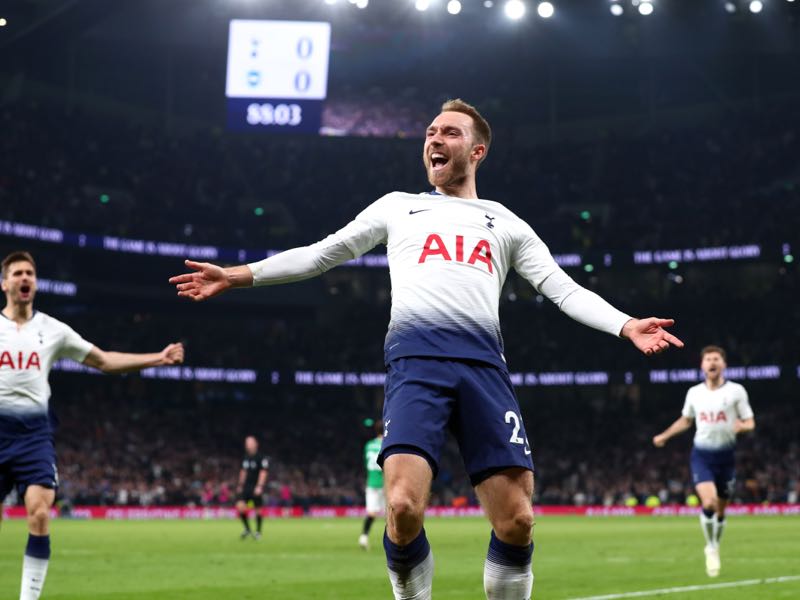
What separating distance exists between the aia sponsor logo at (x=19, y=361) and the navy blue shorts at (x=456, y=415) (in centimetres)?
464

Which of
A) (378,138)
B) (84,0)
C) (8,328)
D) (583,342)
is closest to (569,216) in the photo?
(583,342)

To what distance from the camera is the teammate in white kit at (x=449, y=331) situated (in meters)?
6.06

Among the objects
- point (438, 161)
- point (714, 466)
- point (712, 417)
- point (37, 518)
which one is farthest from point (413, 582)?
point (712, 417)

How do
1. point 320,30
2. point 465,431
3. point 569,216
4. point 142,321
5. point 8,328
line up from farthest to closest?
point 569,216 < point 142,321 < point 320,30 < point 8,328 < point 465,431

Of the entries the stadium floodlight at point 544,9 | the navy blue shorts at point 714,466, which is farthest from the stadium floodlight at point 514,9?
the navy blue shorts at point 714,466

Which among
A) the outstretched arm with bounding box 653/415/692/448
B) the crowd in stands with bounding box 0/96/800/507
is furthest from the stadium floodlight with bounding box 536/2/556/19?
the outstretched arm with bounding box 653/415/692/448

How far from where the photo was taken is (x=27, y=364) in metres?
9.90

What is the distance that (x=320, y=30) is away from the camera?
153 ft

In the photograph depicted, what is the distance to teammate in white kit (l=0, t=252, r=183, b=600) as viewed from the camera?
955cm

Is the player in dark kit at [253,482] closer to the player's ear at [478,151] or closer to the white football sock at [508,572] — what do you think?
the player's ear at [478,151]

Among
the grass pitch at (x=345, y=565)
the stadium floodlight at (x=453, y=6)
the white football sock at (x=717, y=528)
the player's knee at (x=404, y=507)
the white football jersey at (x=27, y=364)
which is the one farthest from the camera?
the stadium floodlight at (x=453, y=6)

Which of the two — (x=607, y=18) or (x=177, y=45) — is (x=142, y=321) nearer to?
(x=177, y=45)

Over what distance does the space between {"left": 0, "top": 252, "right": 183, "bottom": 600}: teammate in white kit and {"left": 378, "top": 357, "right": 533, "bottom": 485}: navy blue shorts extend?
3.72 m

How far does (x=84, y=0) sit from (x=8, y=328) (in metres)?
40.5
